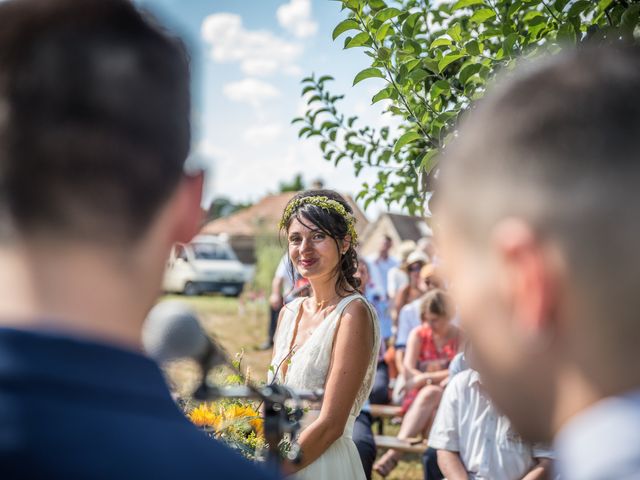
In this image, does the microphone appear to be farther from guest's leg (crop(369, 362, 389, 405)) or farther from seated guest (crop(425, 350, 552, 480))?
guest's leg (crop(369, 362, 389, 405))

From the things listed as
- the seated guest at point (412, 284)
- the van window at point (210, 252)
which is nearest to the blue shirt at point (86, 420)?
the seated guest at point (412, 284)

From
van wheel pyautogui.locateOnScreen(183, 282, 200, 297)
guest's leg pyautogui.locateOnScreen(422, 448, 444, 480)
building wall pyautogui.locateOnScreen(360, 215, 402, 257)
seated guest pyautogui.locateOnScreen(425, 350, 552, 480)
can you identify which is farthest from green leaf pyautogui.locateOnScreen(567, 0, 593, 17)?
building wall pyautogui.locateOnScreen(360, 215, 402, 257)

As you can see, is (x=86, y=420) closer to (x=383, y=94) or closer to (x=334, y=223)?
(x=383, y=94)

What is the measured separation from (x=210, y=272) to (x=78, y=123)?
2797cm

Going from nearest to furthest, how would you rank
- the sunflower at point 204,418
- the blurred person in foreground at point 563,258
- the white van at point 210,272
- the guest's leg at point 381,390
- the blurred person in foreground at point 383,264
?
the blurred person in foreground at point 563,258, the sunflower at point 204,418, the guest's leg at point 381,390, the blurred person in foreground at point 383,264, the white van at point 210,272

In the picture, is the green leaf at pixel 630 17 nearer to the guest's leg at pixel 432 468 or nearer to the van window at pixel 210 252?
the guest's leg at pixel 432 468

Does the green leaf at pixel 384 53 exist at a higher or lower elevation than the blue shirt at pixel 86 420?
higher

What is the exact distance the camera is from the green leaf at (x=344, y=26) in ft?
8.98

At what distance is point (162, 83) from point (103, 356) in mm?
392

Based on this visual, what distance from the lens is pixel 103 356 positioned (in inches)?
34.1

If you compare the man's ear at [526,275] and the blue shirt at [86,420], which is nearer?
the blue shirt at [86,420]

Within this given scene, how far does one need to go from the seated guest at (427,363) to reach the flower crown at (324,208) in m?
3.18

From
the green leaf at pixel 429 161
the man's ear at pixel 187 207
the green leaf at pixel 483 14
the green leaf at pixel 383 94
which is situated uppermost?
the green leaf at pixel 483 14

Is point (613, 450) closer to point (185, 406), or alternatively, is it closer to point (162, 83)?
point (162, 83)
